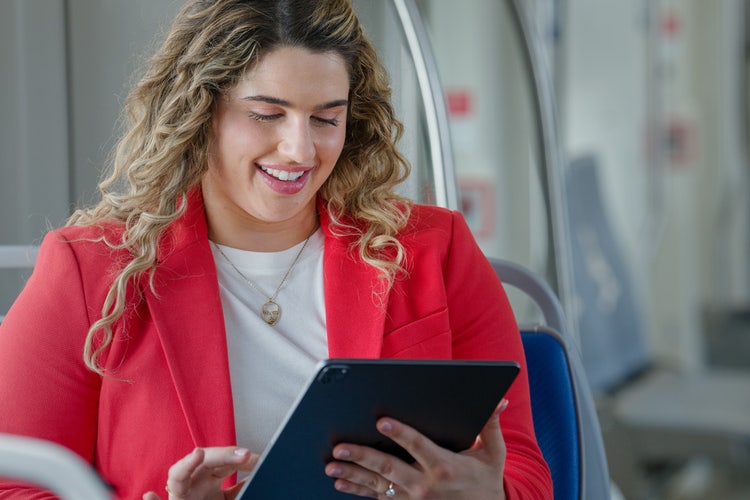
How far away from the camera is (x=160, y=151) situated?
1.34 meters

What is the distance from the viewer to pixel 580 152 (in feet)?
14.4

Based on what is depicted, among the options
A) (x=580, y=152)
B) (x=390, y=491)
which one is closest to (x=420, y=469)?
(x=390, y=491)

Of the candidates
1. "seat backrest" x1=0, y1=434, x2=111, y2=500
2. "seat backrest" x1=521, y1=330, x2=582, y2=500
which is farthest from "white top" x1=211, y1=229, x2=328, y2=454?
"seat backrest" x1=0, y1=434, x2=111, y2=500

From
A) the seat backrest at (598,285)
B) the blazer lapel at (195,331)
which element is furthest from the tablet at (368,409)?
the seat backrest at (598,285)

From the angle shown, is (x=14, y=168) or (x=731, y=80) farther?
(x=731, y=80)

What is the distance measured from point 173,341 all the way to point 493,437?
414 mm

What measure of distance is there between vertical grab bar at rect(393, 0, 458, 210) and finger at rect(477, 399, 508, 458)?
2.18 feet

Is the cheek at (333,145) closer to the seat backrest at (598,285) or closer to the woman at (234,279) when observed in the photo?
the woman at (234,279)

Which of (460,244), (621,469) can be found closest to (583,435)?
(460,244)

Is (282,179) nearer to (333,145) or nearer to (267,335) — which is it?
(333,145)

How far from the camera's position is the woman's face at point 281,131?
4.29ft

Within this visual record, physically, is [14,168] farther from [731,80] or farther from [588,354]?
[731,80]

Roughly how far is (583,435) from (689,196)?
4.95 meters

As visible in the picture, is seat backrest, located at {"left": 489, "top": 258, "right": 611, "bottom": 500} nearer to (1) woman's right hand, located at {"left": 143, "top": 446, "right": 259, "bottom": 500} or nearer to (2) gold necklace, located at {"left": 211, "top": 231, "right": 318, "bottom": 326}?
(2) gold necklace, located at {"left": 211, "top": 231, "right": 318, "bottom": 326}
